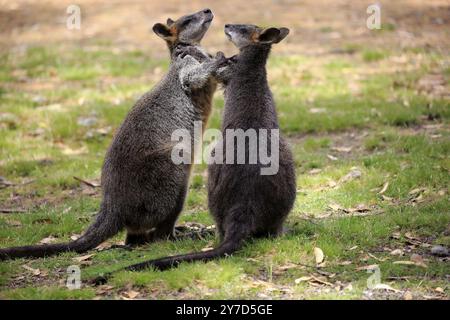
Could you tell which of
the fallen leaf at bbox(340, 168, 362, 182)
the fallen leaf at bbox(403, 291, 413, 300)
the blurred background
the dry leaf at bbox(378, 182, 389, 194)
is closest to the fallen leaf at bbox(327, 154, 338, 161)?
the blurred background

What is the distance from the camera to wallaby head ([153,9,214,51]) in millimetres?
7820

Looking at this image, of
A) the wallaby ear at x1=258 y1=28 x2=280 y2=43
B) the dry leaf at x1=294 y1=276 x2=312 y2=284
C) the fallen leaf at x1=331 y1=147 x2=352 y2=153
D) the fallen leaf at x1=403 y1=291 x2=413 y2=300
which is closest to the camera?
the fallen leaf at x1=403 y1=291 x2=413 y2=300

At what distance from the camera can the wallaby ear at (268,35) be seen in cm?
671

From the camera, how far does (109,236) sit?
662 cm

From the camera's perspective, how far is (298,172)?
8.78 meters

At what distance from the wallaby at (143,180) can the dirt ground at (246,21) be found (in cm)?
651

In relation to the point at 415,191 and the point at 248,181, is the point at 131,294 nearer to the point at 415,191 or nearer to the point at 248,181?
the point at 248,181

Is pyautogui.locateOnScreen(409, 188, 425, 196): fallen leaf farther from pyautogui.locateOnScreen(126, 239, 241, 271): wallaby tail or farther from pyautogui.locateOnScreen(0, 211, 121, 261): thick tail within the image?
pyautogui.locateOnScreen(0, 211, 121, 261): thick tail

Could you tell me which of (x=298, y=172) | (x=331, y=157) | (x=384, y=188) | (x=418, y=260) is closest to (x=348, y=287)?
(x=418, y=260)

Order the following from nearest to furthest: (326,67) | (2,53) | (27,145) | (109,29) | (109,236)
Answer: (109,236)
(27,145)
(326,67)
(2,53)
(109,29)
